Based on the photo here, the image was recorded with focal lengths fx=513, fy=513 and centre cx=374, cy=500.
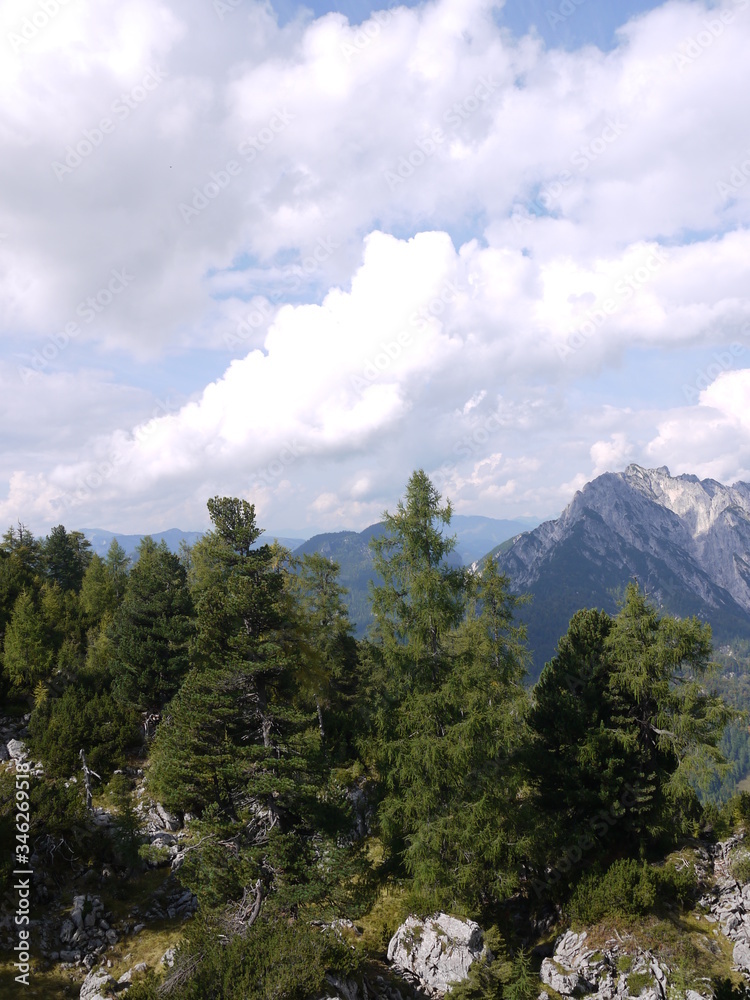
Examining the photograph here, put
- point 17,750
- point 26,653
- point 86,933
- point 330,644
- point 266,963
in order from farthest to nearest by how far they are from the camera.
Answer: point 330,644 → point 26,653 → point 17,750 → point 86,933 → point 266,963

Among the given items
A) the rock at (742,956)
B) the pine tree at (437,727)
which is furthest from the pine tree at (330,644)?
the rock at (742,956)

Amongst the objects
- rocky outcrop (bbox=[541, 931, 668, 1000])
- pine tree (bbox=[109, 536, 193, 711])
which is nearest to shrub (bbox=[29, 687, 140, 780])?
pine tree (bbox=[109, 536, 193, 711])

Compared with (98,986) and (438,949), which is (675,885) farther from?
(98,986)

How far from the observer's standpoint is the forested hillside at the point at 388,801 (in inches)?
649

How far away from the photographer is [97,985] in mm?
16344

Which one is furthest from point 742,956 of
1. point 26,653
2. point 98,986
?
point 26,653

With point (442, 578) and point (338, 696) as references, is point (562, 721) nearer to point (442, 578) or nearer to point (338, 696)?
point (442, 578)

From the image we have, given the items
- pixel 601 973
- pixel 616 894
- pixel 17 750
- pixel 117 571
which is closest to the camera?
pixel 601 973

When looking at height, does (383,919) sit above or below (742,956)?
above

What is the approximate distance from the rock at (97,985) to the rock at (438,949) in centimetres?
917

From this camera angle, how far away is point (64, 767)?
88.7 feet

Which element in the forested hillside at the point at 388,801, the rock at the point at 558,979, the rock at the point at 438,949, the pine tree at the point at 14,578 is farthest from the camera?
the pine tree at the point at 14,578

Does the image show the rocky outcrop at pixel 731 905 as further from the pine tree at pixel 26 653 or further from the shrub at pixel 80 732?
the pine tree at pixel 26 653

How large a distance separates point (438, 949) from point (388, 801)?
463 centimetres
